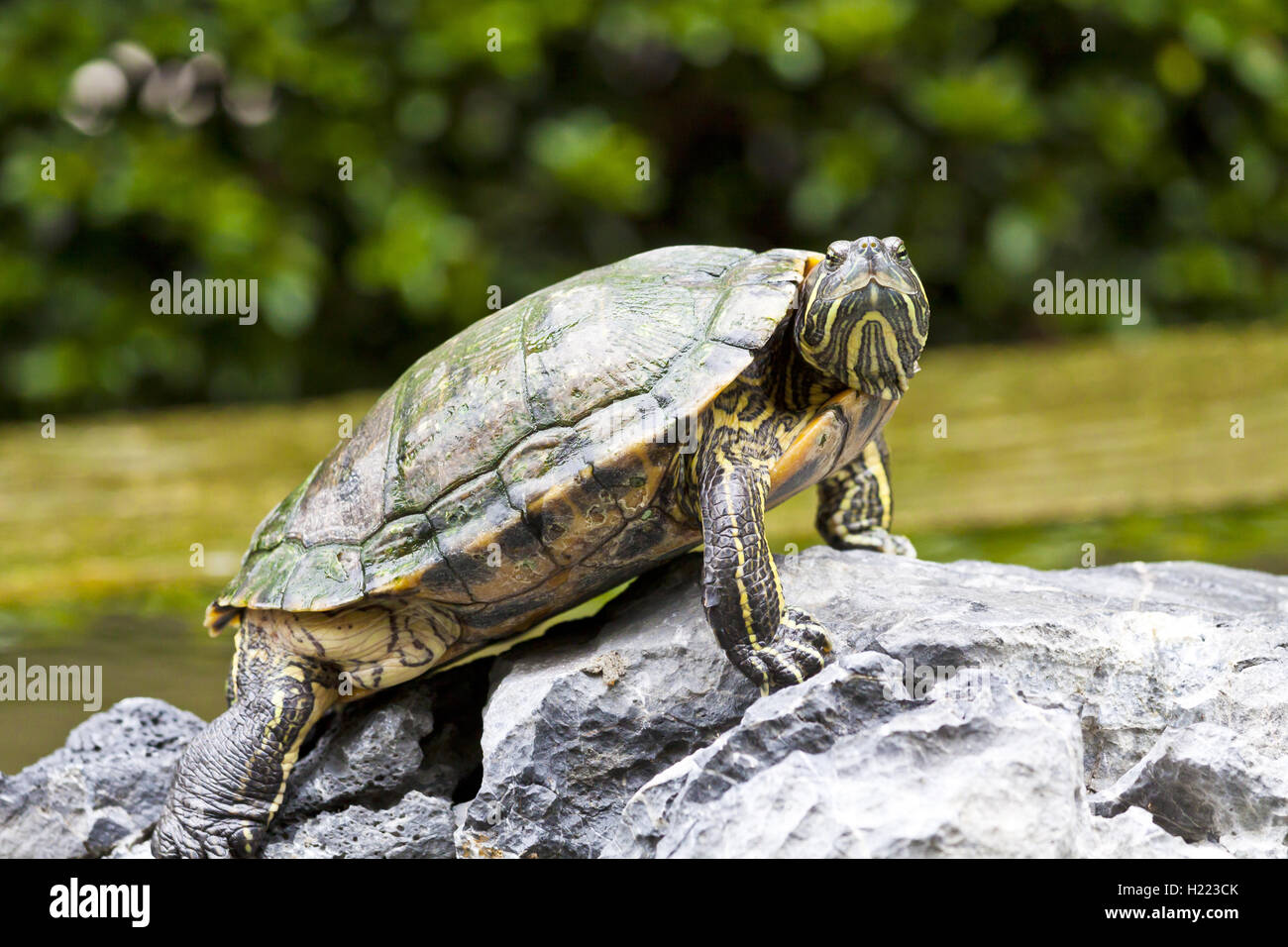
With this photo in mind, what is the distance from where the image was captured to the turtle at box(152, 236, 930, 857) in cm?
219

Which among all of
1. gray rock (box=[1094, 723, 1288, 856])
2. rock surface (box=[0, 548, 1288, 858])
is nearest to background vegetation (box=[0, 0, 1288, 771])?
rock surface (box=[0, 548, 1288, 858])

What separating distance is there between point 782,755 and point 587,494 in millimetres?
589

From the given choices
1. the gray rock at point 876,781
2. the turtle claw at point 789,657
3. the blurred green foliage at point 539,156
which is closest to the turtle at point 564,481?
the turtle claw at point 789,657

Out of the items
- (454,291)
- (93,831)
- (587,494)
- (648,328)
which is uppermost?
(454,291)

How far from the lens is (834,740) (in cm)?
188

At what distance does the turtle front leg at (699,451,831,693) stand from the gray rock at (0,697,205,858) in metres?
1.34

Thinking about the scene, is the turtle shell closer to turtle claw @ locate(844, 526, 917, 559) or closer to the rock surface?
the rock surface

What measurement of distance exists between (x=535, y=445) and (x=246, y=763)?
2.70 ft

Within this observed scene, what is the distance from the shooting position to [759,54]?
6043 millimetres

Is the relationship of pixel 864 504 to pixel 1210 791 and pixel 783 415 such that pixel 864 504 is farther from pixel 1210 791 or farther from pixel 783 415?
pixel 1210 791

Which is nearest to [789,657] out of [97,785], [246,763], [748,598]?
[748,598]

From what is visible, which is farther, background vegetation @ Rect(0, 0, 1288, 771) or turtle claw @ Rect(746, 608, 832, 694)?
background vegetation @ Rect(0, 0, 1288, 771)
